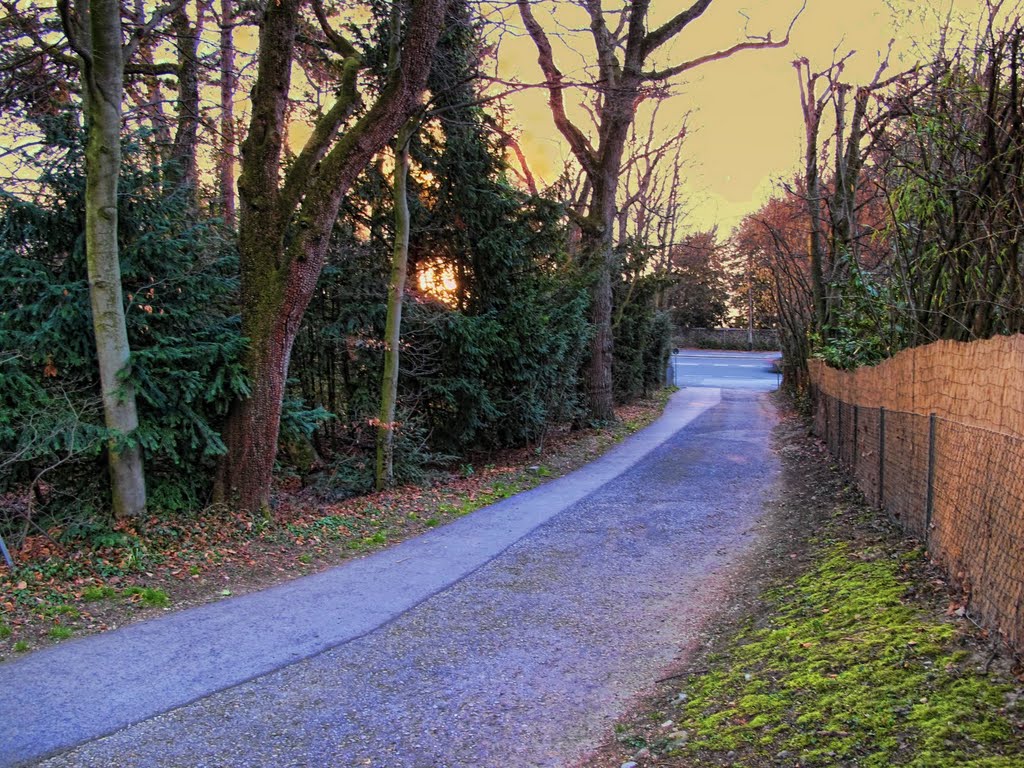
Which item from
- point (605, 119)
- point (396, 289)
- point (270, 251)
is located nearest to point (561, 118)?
point (605, 119)

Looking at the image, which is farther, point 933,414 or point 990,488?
point 933,414

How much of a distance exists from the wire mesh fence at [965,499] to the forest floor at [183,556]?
516cm

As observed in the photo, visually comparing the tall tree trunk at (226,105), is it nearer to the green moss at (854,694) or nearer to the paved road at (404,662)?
the paved road at (404,662)

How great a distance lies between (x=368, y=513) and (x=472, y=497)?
6.07 ft

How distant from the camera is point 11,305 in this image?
6.87 meters

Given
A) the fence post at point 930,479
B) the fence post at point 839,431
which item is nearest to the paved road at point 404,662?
the fence post at point 930,479

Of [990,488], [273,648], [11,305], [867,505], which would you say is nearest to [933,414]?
[990,488]

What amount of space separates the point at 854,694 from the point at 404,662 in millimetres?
2752

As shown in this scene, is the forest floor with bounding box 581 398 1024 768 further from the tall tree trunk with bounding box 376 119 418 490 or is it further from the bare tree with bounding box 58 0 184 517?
the tall tree trunk with bounding box 376 119 418 490

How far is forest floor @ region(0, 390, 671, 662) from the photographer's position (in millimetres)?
5250

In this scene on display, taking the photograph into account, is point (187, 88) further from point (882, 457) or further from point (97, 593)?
point (882, 457)

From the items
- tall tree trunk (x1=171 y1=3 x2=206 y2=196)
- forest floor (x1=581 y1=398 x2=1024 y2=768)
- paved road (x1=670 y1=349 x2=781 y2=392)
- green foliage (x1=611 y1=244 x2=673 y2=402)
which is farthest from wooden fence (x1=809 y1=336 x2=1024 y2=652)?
paved road (x1=670 y1=349 x2=781 y2=392)

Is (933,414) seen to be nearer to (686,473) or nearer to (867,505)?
(867,505)

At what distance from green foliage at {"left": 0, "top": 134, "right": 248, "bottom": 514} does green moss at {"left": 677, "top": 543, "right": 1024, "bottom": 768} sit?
19.6 feet
